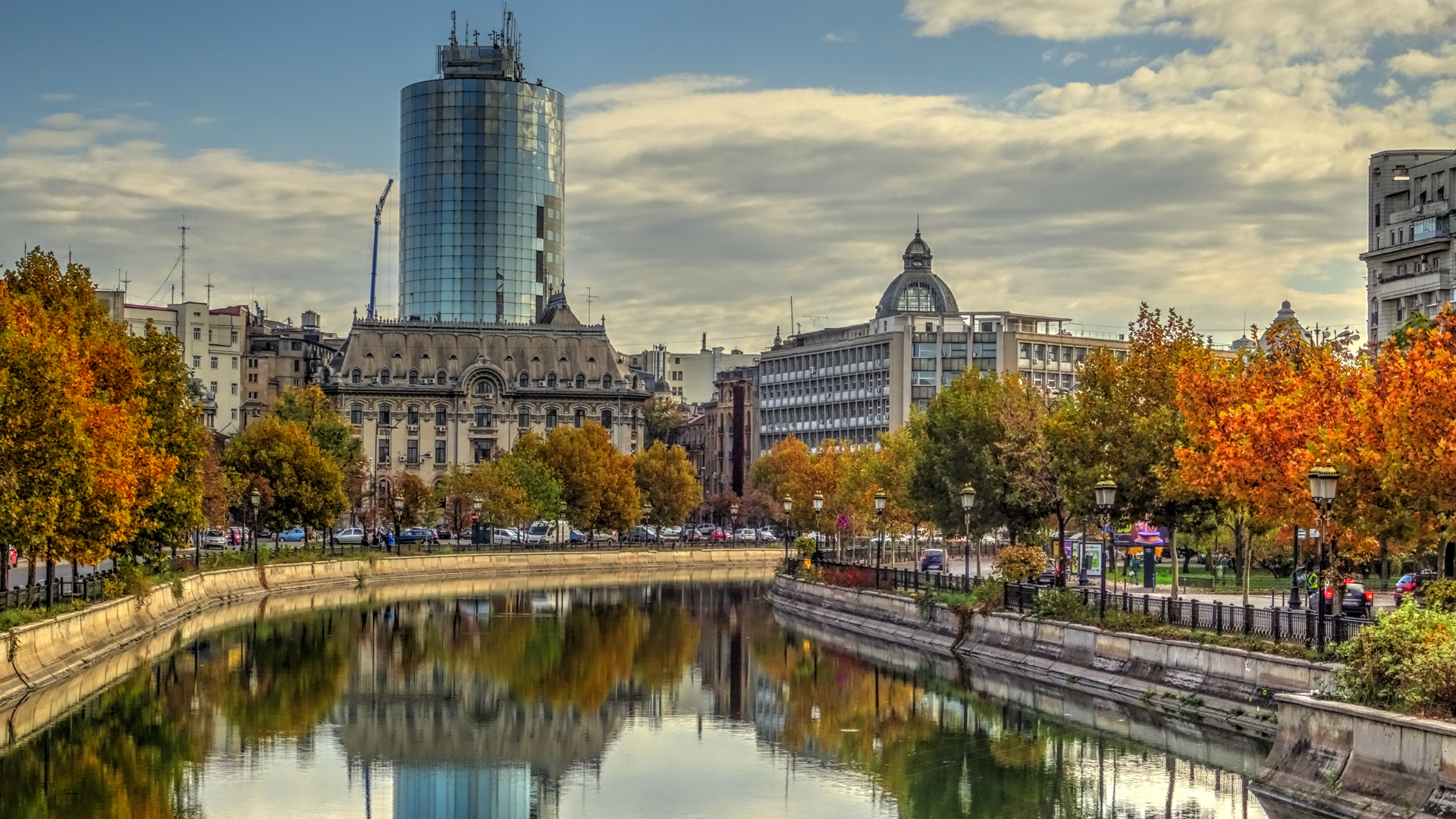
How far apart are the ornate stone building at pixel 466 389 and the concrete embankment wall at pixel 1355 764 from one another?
144216 millimetres

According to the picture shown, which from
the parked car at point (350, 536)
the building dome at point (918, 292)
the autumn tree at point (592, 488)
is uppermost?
the building dome at point (918, 292)

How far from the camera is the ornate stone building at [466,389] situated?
568 ft

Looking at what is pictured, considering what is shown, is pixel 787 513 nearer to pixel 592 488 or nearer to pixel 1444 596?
pixel 592 488

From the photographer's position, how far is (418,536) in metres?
134

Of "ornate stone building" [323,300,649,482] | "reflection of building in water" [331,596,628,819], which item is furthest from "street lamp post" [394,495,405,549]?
"reflection of building in water" [331,596,628,819]

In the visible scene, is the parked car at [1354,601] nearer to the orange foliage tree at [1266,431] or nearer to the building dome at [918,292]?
the orange foliage tree at [1266,431]

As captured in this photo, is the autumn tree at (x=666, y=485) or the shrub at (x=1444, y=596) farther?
the autumn tree at (x=666, y=485)

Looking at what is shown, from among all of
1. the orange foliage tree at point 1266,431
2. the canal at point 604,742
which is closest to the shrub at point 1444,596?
the canal at point 604,742

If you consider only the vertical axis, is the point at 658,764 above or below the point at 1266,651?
below

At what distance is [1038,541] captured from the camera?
76.1 metres

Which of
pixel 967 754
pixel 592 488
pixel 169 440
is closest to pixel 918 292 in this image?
pixel 592 488

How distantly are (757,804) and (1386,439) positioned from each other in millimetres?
16747

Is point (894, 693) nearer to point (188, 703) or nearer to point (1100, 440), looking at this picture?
point (1100, 440)

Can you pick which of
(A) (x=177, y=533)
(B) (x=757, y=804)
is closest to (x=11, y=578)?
(A) (x=177, y=533)
